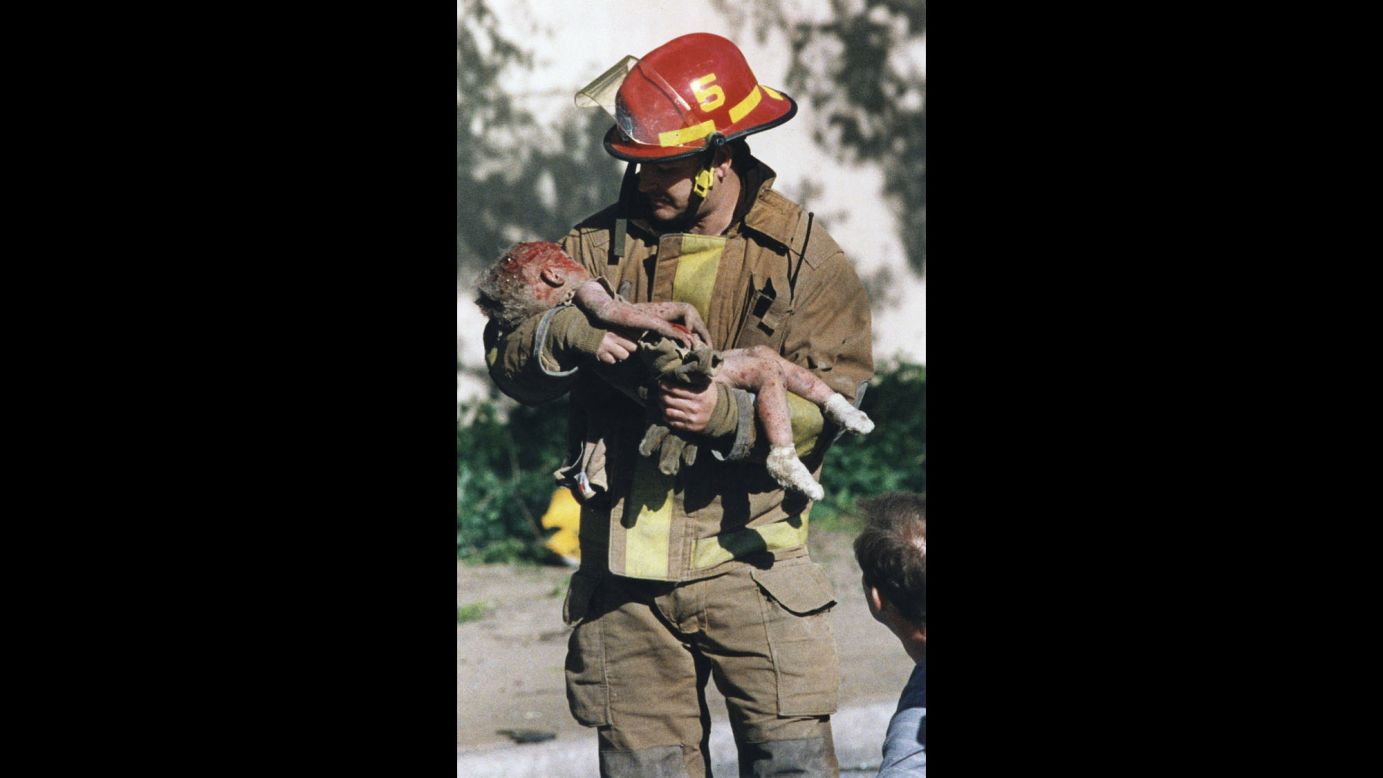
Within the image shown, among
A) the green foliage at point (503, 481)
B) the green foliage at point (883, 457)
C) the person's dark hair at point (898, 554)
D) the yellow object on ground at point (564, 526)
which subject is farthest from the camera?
the green foliage at point (883, 457)

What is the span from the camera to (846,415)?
3709 mm

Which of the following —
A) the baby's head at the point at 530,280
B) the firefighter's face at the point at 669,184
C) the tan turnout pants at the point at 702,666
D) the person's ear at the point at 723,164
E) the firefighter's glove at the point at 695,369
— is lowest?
the tan turnout pants at the point at 702,666

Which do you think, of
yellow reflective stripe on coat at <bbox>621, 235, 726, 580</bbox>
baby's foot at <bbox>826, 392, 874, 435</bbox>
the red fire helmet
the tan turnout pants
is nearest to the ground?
the tan turnout pants

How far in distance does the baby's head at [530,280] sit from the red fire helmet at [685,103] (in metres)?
0.28

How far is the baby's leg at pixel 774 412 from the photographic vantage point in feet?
12.0

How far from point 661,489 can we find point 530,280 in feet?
1.87

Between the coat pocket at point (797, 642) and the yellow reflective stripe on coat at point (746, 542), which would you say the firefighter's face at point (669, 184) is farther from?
the coat pocket at point (797, 642)

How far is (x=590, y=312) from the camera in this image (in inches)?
147

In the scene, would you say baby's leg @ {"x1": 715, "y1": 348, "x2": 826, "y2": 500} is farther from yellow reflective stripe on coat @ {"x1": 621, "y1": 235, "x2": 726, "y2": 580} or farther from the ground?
the ground

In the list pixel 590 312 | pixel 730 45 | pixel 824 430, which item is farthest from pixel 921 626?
pixel 730 45

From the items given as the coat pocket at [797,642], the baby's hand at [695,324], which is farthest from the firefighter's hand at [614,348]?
the coat pocket at [797,642]

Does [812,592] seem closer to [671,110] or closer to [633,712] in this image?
[633,712]

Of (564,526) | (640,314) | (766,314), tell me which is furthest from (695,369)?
(564,526)
